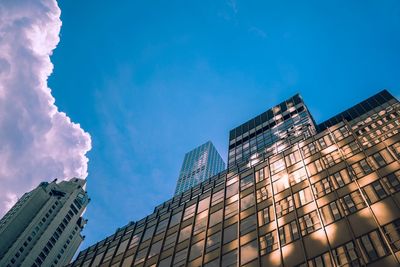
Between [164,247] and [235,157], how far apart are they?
182 ft

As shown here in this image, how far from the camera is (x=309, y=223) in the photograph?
28.5 m

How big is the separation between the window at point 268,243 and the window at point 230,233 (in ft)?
11.3

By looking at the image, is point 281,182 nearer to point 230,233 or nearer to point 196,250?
point 230,233

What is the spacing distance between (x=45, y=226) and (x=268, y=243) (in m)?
101

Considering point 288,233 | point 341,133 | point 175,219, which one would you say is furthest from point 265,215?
point 341,133

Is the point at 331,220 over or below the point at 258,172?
below

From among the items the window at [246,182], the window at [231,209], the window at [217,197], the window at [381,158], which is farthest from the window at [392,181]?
the window at [217,197]

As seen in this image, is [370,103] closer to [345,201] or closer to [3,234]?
[345,201]

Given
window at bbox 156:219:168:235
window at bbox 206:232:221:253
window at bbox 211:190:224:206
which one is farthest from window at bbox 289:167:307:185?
window at bbox 156:219:168:235

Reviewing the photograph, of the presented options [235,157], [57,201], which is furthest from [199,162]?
[235,157]

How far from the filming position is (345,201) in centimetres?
2823

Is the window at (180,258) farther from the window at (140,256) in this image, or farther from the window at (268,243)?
the window at (268,243)

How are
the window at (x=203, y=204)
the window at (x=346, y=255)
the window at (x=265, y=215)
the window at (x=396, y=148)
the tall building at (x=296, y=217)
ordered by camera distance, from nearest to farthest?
1. the window at (x=346, y=255)
2. the tall building at (x=296, y=217)
3. the window at (x=396, y=148)
4. the window at (x=265, y=215)
5. the window at (x=203, y=204)

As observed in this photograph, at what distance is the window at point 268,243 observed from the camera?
28578mm
